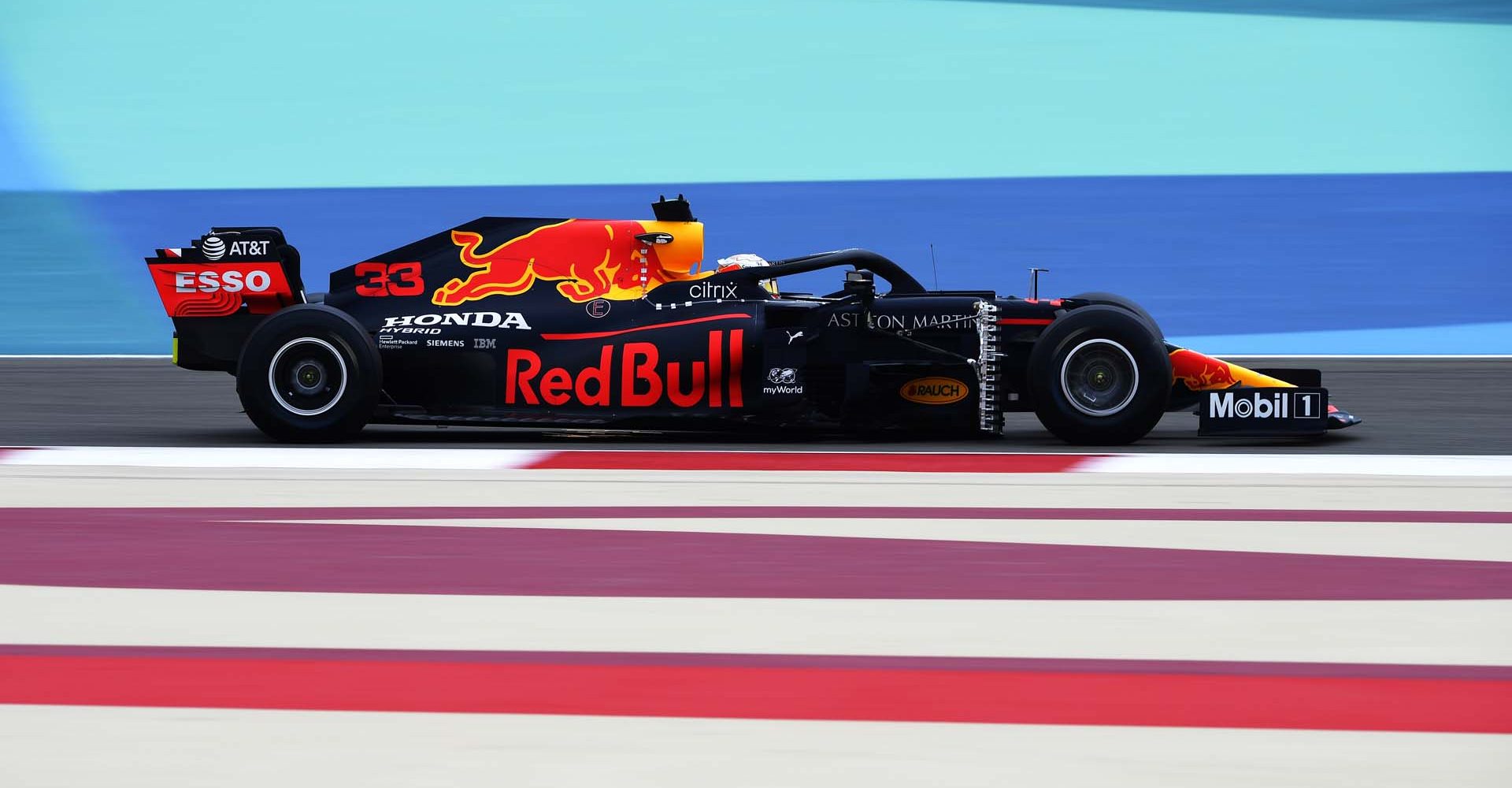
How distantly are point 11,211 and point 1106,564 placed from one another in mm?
18064

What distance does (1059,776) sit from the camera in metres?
3.19

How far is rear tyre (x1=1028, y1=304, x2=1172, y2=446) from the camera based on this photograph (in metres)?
8.30

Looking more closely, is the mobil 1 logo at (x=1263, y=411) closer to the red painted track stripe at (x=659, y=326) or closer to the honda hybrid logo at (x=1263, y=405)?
the honda hybrid logo at (x=1263, y=405)

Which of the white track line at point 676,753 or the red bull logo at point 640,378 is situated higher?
the red bull logo at point 640,378

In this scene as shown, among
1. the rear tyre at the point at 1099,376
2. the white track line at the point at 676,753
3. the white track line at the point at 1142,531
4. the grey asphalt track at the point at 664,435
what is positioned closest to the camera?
the white track line at the point at 676,753

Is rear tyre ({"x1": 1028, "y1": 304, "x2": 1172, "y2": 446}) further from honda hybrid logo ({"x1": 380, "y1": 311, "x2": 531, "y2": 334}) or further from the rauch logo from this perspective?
honda hybrid logo ({"x1": 380, "y1": 311, "x2": 531, "y2": 334})

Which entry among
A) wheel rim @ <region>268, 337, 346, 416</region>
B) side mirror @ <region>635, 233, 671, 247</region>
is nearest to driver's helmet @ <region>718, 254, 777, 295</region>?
side mirror @ <region>635, 233, 671, 247</region>

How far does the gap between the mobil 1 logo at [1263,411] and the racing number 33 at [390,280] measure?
13.4 ft

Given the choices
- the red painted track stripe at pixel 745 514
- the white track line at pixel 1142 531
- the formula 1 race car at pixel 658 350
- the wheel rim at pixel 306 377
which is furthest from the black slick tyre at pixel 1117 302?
the wheel rim at pixel 306 377

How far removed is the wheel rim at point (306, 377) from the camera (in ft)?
28.0

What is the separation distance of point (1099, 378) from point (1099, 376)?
12 millimetres

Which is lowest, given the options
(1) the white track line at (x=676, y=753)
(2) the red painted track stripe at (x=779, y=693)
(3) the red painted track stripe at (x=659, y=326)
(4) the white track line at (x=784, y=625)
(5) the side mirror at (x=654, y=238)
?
(1) the white track line at (x=676, y=753)

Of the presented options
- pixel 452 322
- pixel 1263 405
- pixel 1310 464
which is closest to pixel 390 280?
pixel 452 322

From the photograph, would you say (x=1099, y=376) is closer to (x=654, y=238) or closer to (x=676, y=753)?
(x=654, y=238)
